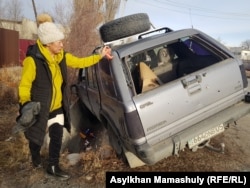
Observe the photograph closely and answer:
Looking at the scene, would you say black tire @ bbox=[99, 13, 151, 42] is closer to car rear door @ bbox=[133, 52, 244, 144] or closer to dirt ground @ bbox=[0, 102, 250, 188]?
car rear door @ bbox=[133, 52, 244, 144]

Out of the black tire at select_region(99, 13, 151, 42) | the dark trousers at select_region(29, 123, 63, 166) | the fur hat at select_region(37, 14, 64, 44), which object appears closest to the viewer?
the fur hat at select_region(37, 14, 64, 44)

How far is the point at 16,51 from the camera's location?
2003cm

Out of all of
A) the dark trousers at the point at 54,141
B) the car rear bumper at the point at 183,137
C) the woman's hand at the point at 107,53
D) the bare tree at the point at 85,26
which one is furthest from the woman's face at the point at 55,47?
the bare tree at the point at 85,26

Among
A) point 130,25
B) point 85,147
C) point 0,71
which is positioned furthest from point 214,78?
point 0,71

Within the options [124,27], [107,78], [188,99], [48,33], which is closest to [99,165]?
[107,78]

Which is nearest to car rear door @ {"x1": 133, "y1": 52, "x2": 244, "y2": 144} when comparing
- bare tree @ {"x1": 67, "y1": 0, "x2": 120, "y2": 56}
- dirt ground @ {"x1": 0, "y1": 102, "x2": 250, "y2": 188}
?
dirt ground @ {"x1": 0, "y1": 102, "x2": 250, "y2": 188}

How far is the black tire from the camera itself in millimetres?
4641

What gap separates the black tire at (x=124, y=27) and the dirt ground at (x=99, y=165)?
5.97 ft

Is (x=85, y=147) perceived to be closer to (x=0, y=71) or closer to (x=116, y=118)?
(x=116, y=118)

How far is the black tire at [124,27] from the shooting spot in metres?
4.64

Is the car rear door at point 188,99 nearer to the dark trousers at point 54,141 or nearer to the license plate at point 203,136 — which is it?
the license plate at point 203,136

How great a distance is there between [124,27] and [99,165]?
2.16 m

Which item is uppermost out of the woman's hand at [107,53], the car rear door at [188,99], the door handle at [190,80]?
the woman's hand at [107,53]

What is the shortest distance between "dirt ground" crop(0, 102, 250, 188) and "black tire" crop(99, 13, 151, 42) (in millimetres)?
1820
